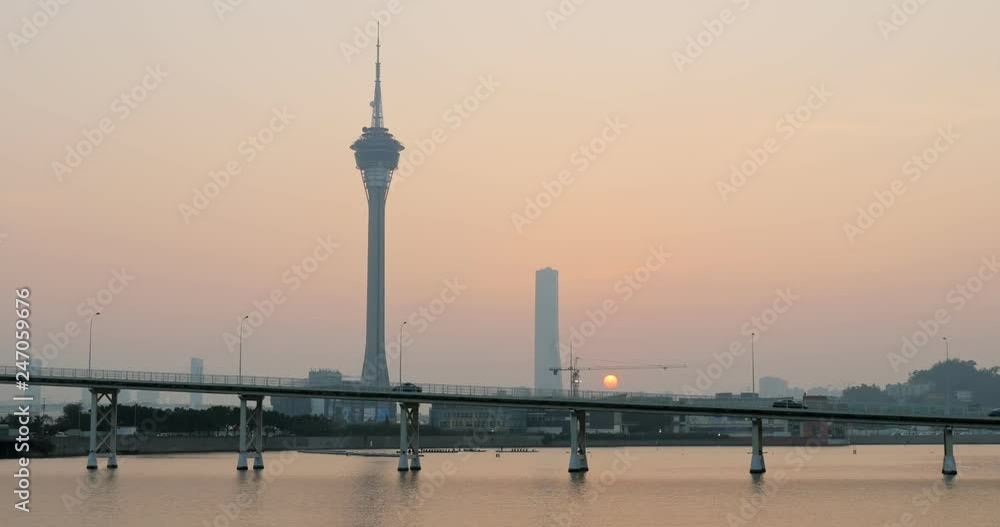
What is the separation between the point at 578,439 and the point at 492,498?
3877cm

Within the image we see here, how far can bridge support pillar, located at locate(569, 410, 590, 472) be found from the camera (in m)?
148

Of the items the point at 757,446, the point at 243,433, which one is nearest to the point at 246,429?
the point at 243,433

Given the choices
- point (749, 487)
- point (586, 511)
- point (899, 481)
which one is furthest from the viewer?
point (899, 481)

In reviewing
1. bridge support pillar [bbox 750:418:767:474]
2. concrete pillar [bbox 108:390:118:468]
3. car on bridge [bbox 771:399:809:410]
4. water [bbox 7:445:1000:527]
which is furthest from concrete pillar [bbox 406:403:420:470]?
car on bridge [bbox 771:399:809:410]

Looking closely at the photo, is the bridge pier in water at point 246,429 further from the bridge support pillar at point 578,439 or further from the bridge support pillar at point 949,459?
the bridge support pillar at point 949,459

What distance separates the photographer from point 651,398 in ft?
480

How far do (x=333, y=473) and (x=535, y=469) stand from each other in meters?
32.6

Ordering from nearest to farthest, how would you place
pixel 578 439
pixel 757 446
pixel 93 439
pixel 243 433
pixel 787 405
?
pixel 787 405, pixel 93 439, pixel 757 446, pixel 243 433, pixel 578 439

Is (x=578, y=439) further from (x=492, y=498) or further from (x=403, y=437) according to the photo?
(x=492, y=498)

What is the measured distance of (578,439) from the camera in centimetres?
15225

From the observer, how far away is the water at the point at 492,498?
9175cm

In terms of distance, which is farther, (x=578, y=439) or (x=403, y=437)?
(x=403, y=437)

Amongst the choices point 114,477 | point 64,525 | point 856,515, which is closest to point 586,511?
point 856,515

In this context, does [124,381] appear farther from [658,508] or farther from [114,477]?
[658,508]
